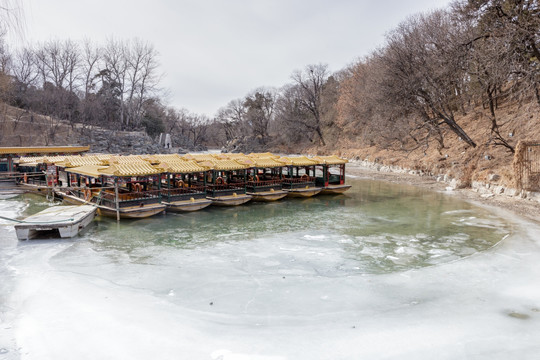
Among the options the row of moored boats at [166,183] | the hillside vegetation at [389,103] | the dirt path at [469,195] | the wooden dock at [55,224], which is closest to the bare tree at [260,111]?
the hillside vegetation at [389,103]

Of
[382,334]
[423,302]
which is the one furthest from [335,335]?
[423,302]

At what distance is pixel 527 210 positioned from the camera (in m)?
19.0

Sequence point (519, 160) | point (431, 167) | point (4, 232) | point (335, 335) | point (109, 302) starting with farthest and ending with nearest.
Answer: point (431, 167), point (519, 160), point (4, 232), point (109, 302), point (335, 335)

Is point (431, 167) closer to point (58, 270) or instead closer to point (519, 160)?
point (519, 160)

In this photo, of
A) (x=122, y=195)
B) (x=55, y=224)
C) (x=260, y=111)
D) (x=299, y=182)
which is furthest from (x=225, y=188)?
(x=260, y=111)

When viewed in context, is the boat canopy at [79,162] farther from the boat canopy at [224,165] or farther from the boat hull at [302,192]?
the boat hull at [302,192]

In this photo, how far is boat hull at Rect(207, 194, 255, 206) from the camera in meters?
21.1

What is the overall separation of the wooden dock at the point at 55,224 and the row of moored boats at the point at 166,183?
175 cm

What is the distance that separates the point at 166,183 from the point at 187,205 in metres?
4.15

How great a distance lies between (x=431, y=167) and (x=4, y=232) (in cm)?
3172

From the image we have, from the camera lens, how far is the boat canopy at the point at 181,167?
19.5 metres

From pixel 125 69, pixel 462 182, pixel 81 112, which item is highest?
pixel 125 69

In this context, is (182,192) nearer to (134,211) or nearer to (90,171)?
(134,211)

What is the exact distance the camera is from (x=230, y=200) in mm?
21391
